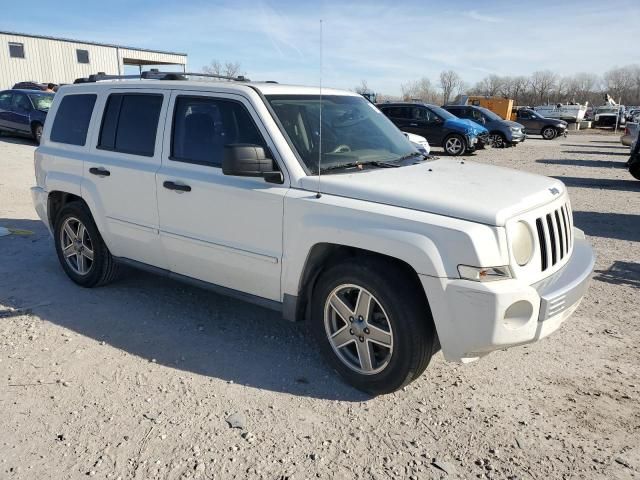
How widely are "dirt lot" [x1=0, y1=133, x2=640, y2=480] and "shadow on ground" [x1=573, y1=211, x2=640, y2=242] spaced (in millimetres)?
2725

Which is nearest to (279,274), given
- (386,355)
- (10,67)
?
(386,355)

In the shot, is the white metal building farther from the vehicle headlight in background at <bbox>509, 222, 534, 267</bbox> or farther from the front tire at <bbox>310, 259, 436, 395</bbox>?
the vehicle headlight in background at <bbox>509, 222, 534, 267</bbox>

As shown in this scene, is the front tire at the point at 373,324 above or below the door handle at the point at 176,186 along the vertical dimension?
below

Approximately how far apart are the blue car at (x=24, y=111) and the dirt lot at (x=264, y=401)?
44.4 feet

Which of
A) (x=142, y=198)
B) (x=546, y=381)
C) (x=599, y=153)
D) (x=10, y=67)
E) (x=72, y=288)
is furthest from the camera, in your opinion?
(x=10, y=67)

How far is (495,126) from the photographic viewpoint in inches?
889

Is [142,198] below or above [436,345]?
→ above

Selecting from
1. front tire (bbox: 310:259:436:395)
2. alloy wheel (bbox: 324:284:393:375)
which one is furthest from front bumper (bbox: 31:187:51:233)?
alloy wheel (bbox: 324:284:393:375)

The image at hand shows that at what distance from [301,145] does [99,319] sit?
2.33m

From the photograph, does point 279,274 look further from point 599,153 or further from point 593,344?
point 599,153

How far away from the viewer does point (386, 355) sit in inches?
137

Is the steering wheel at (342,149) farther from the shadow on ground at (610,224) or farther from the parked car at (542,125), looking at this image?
the parked car at (542,125)

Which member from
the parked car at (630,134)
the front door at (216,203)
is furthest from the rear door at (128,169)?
the parked car at (630,134)

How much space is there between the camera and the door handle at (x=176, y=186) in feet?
13.4
